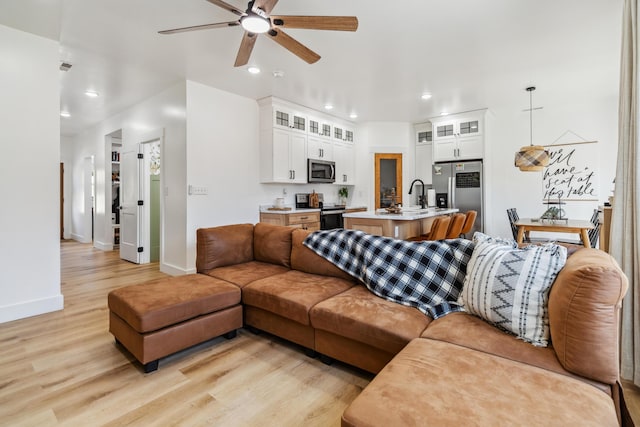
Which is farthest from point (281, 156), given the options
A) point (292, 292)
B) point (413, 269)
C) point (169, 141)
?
point (413, 269)

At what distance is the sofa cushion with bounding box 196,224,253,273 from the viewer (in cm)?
291

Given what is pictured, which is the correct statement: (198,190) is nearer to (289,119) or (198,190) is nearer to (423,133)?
(289,119)

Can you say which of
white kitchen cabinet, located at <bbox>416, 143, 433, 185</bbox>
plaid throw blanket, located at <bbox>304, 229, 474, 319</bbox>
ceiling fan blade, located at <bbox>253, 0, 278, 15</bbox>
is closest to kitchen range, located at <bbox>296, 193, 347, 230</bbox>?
white kitchen cabinet, located at <bbox>416, 143, 433, 185</bbox>

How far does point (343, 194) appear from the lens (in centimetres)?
700

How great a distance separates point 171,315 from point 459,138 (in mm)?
5771

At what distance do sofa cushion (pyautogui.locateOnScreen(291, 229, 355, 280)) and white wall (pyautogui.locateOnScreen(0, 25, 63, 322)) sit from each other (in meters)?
2.46

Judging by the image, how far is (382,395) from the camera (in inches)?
43.4

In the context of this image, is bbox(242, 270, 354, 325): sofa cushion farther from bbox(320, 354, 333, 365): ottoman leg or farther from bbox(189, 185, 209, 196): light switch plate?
bbox(189, 185, 209, 196): light switch plate

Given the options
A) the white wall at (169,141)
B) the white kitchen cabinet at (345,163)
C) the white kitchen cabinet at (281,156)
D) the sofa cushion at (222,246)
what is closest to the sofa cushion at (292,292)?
the sofa cushion at (222,246)

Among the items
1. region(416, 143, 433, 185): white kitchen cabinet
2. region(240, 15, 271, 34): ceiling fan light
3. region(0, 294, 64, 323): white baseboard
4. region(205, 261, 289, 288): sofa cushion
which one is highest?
region(240, 15, 271, 34): ceiling fan light

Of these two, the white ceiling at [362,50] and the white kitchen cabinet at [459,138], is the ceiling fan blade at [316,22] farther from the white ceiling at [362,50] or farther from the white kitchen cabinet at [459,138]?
the white kitchen cabinet at [459,138]

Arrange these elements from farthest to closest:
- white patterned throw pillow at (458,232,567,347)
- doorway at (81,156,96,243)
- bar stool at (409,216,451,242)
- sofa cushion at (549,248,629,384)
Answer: doorway at (81,156,96,243), bar stool at (409,216,451,242), white patterned throw pillow at (458,232,567,347), sofa cushion at (549,248,629,384)

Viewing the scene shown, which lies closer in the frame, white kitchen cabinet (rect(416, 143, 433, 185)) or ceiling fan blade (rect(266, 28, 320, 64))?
ceiling fan blade (rect(266, 28, 320, 64))

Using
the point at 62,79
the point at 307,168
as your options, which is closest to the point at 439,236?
the point at 307,168
